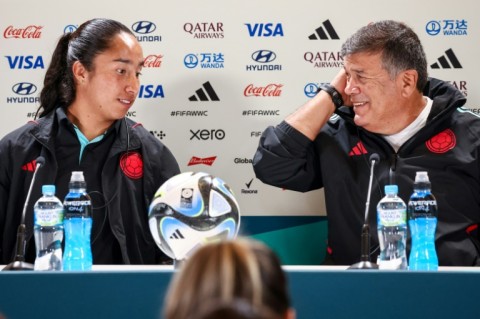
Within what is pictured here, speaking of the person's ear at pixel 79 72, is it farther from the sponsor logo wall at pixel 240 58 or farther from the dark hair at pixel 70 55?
the sponsor logo wall at pixel 240 58

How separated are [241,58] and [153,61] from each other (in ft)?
1.53

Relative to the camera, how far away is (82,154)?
399 cm

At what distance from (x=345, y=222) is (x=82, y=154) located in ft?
4.18

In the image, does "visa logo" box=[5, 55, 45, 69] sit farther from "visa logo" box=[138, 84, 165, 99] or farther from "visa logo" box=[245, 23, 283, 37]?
"visa logo" box=[245, 23, 283, 37]

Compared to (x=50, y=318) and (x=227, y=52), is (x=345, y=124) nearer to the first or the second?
(x=227, y=52)

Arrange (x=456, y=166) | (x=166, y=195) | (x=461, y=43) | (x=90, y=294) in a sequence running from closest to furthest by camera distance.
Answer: (x=90, y=294) < (x=166, y=195) < (x=456, y=166) < (x=461, y=43)

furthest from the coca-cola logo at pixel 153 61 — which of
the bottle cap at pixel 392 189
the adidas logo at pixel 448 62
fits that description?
the bottle cap at pixel 392 189

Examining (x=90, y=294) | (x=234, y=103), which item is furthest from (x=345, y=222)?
(x=90, y=294)

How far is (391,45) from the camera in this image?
3873 mm

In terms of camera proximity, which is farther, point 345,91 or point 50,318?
point 345,91

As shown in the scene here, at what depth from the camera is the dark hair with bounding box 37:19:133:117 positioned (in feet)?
13.3

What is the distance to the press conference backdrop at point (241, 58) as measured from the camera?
14.4ft

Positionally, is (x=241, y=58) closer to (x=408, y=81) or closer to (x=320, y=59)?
(x=320, y=59)

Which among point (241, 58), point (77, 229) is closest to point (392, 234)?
point (77, 229)
